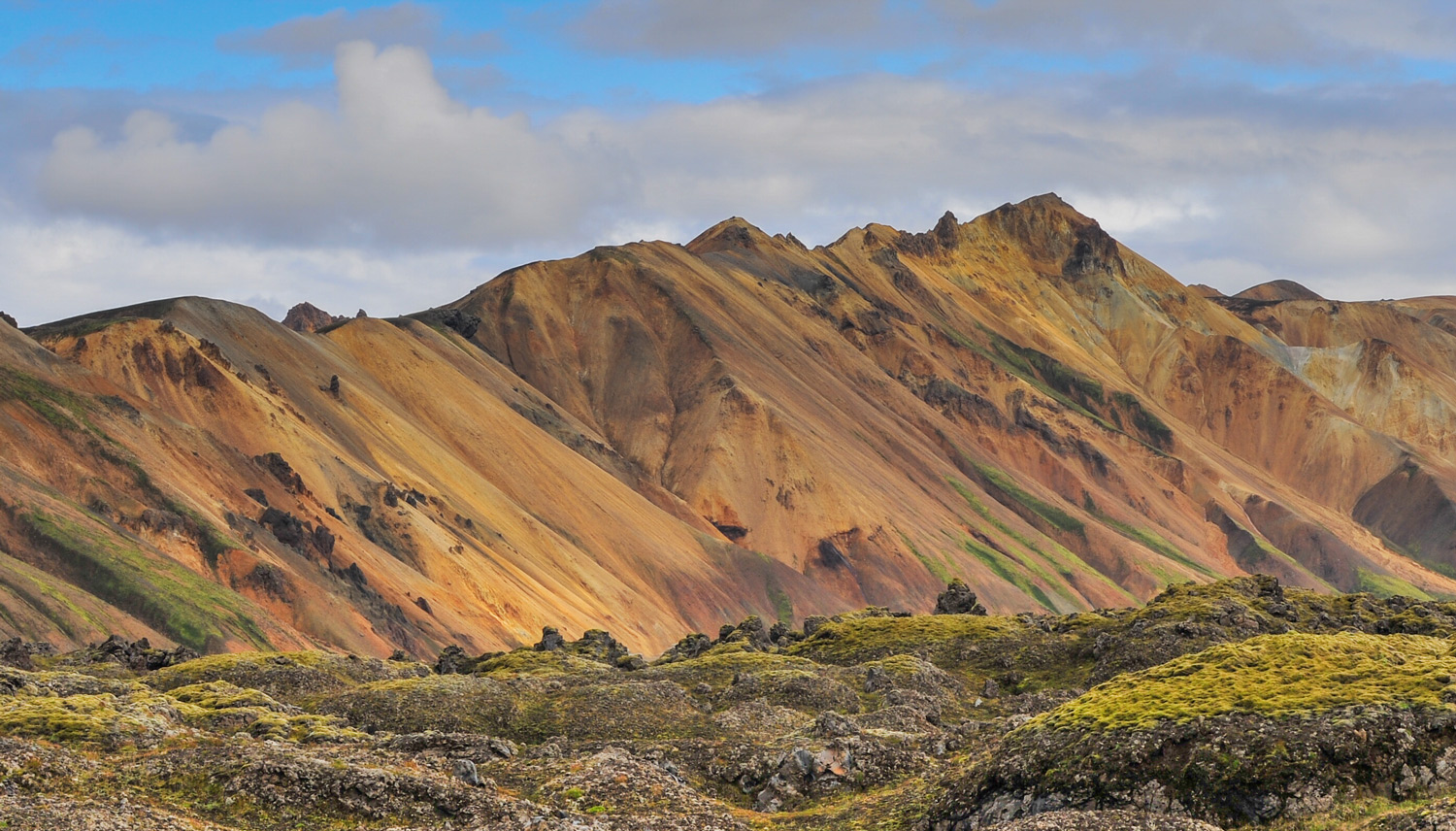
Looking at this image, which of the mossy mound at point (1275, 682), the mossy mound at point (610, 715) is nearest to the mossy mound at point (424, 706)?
the mossy mound at point (610, 715)

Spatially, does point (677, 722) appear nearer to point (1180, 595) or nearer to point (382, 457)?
point (1180, 595)

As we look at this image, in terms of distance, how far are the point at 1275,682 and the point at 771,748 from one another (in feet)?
52.9

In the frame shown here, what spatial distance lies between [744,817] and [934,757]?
8059 millimetres

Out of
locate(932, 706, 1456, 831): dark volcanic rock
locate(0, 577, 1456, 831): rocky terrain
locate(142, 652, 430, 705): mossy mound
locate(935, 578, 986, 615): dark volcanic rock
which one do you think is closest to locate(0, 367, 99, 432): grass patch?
locate(142, 652, 430, 705): mossy mound

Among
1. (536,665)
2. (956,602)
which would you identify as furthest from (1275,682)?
(956,602)

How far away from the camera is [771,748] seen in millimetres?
44188

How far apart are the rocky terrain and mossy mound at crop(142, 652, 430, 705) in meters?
0.22

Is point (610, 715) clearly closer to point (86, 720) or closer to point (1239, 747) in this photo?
point (86, 720)

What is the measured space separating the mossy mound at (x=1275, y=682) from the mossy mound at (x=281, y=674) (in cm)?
3553

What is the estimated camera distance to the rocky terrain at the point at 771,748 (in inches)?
1192

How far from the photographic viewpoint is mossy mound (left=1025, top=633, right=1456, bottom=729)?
106 ft

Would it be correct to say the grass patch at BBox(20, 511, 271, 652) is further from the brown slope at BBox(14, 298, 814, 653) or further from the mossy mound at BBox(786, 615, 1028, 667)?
the mossy mound at BBox(786, 615, 1028, 667)

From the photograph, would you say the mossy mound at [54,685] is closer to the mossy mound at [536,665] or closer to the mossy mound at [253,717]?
the mossy mound at [253,717]

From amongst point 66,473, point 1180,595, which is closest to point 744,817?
point 1180,595
